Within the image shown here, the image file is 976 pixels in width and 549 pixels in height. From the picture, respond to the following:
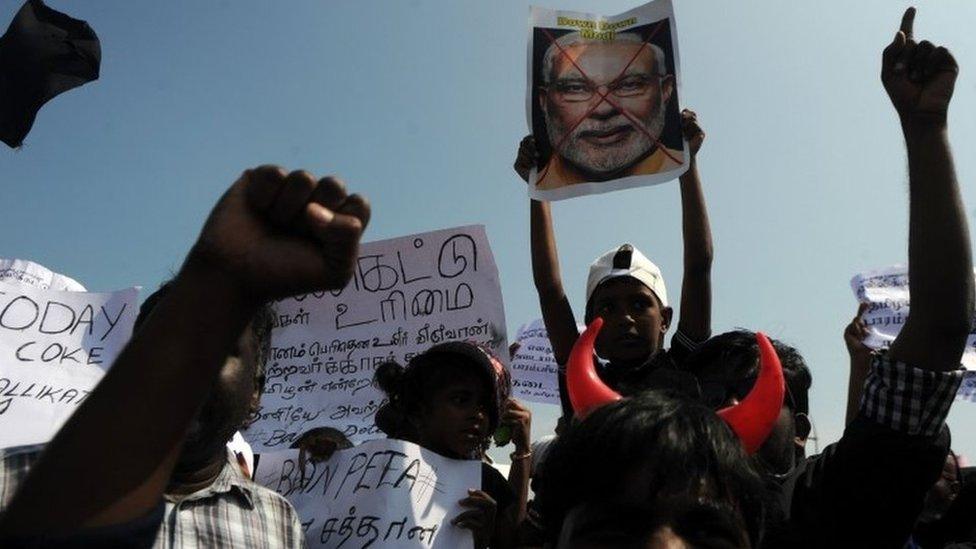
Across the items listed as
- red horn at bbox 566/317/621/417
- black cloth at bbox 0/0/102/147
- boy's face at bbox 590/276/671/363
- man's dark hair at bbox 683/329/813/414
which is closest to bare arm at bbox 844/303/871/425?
man's dark hair at bbox 683/329/813/414

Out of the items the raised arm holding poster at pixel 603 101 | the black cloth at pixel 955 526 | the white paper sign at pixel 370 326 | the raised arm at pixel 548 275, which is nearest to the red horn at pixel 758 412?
the raised arm at pixel 548 275

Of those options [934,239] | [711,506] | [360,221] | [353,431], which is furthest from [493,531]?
[360,221]

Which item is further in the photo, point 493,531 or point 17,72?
→ point 17,72

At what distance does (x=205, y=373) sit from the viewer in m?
0.86

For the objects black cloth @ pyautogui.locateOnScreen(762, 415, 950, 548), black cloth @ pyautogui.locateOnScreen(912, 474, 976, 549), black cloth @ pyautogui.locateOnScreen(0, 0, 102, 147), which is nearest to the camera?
black cloth @ pyautogui.locateOnScreen(762, 415, 950, 548)

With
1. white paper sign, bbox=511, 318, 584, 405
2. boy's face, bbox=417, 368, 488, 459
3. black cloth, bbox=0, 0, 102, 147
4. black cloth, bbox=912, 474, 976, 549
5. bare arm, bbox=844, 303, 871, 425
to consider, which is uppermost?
black cloth, bbox=0, 0, 102, 147

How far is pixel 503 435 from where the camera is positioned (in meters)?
3.11

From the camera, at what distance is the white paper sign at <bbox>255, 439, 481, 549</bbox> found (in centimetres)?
254

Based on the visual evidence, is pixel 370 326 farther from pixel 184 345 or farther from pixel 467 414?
pixel 184 345

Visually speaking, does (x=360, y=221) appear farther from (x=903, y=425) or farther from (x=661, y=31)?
(x=661, y=31)

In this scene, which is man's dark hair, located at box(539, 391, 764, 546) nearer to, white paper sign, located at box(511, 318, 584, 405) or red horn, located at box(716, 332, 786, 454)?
red horn, located at box(716, 332, 786, 454)

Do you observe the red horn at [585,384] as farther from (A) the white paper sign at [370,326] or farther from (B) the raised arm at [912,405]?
(A) the white paper sign at [370,326]

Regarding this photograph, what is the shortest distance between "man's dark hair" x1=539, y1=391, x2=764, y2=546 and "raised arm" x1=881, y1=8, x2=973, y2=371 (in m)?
0.47

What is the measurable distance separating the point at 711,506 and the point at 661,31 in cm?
267
